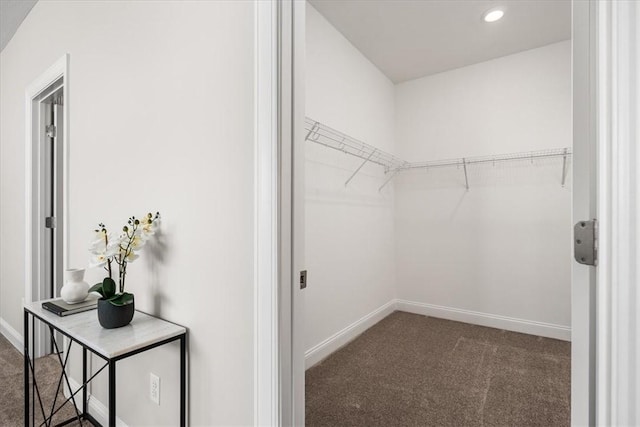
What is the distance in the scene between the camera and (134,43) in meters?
1.56

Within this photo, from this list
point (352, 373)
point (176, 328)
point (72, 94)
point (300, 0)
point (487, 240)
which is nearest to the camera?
point (300, 0)

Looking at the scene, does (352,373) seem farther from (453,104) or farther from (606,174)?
(453,104)

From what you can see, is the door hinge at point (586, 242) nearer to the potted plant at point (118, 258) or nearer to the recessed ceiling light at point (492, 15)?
the potted plant at point (118, 258)

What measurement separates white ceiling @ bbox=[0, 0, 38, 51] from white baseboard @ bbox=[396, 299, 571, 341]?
4.16m

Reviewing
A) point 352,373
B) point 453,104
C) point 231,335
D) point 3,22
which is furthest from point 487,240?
point 3,22

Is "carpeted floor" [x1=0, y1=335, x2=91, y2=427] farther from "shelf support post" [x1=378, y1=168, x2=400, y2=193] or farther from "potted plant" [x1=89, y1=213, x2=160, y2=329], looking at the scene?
"shelf support post" [x1=378, y1=168, x2=400, y2=193]

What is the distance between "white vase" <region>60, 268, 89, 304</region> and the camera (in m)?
1.54

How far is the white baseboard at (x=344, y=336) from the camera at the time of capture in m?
2.41

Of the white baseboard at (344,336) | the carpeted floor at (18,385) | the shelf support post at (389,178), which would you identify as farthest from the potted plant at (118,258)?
the shelf support post at (389,178)

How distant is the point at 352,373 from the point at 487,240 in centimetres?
189

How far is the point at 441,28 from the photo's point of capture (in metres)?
2.69

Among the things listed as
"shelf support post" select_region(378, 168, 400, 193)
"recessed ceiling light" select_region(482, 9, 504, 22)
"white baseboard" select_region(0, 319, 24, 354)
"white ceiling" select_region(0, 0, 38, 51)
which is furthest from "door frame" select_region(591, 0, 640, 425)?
"white baseboard" select_region(0, 319, 24, 354)

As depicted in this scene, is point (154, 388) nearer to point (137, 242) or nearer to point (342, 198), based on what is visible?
point (137, 242)

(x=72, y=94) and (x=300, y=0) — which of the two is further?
(x=72, y=94)
